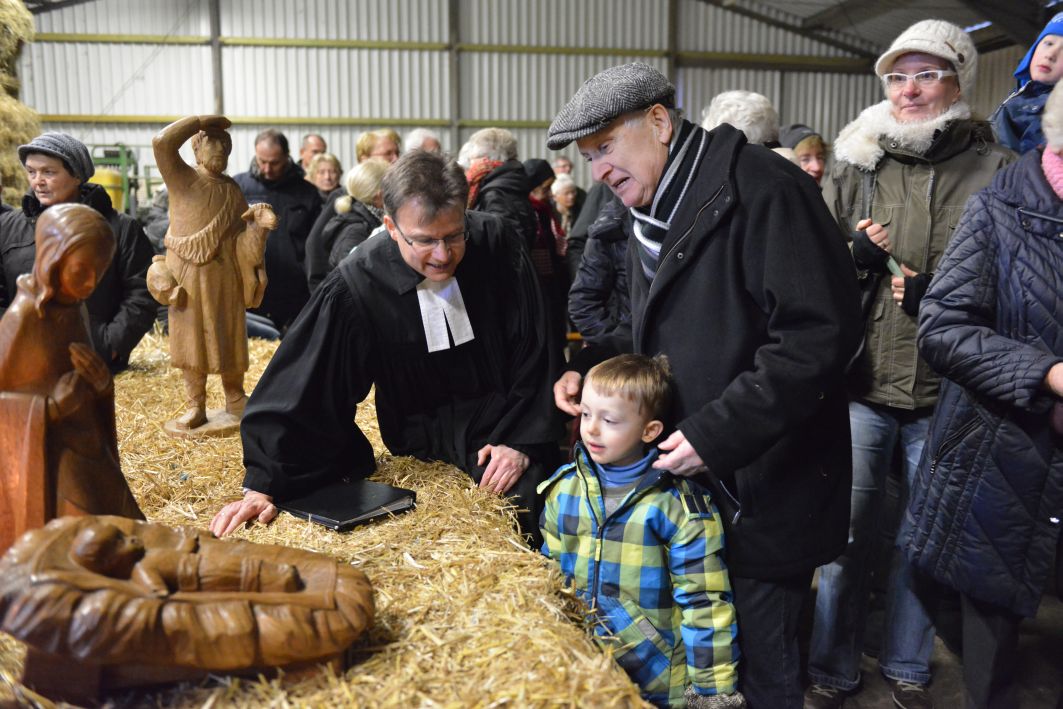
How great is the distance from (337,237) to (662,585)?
3588 mm

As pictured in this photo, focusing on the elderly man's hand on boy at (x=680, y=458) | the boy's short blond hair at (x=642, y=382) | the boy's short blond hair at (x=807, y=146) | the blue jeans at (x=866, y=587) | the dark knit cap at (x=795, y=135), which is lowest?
the blue jeans at (x=866, y=587)

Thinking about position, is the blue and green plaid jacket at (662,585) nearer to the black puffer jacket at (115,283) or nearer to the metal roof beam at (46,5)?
the black puffer jacket at (115,283)

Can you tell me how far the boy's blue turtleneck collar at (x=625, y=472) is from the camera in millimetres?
2180

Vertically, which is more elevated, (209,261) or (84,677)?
(209,261)

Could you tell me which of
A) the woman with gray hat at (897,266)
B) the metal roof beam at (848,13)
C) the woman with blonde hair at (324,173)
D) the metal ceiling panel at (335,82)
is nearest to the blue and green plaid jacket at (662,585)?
the woman with gray hat at (897,266)

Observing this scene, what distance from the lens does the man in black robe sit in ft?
8.50

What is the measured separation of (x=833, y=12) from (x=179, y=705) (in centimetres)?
1489

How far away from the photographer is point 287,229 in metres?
6.60

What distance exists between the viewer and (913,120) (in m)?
2.75

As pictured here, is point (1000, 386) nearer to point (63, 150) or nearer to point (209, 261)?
point (209, 261)

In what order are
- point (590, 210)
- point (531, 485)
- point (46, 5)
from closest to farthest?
point (531, 485) → point (590, 210) → point (46, 5)

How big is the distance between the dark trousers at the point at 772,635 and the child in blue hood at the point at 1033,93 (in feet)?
5.93

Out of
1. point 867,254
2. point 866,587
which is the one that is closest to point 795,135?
point 867,254

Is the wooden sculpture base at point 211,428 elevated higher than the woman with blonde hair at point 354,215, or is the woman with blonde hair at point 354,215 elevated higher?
the woman with blonde hair at point 354,215
